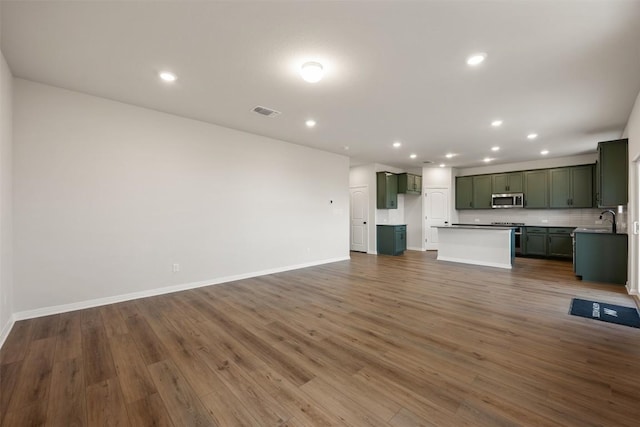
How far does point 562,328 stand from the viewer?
9.73ft

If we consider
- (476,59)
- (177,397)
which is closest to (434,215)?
(476,59)

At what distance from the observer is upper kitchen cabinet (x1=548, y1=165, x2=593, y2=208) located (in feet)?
23.0

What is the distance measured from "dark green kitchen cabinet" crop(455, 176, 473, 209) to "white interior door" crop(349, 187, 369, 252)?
3263 millimetres

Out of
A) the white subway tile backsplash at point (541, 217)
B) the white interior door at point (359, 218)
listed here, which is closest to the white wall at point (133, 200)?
the white interior door at point (359, 218)

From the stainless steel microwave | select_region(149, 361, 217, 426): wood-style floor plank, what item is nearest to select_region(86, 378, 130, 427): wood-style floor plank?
select_region(149, 361, 217, 426): wood-style floor plank

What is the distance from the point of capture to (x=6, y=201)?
9.56 feet

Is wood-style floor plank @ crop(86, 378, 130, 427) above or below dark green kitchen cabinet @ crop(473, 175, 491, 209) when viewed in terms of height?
below

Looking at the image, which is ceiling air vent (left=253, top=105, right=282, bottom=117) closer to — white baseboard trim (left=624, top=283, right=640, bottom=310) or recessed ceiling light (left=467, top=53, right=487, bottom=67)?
recessed ceiling light (left=467, top=53, right=487, bottom=67)

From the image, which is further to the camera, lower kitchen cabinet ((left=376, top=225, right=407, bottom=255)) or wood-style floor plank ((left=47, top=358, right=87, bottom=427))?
lower kitchen cabinet ((left=376, top=225, right=407, bottom=255))

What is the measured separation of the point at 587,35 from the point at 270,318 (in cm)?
415

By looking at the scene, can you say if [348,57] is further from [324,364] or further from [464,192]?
[464,192]

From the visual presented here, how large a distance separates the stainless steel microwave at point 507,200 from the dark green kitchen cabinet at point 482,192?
0.56 ft

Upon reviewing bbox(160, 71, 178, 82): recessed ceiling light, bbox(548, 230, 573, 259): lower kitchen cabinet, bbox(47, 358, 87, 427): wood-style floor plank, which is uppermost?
bbox(160, 71, 178, 82): recessed ceiling light

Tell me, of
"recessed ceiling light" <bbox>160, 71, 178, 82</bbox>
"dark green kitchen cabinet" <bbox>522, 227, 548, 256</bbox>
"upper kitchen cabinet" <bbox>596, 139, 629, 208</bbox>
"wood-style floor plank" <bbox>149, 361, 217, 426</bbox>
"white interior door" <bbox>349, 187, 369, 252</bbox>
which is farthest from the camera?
"white interior door" <bbox>349, 187, 369, 252</bbox>
